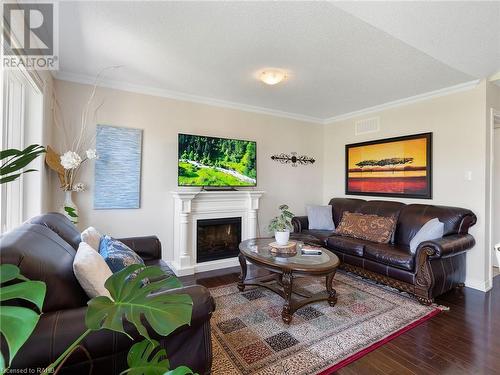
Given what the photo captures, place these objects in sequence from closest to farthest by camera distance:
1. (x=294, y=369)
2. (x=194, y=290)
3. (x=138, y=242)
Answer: (x=194, y=290) → (x=294, y=369) → (x=138, y=242)

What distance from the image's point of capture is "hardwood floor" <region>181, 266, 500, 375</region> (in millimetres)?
1754

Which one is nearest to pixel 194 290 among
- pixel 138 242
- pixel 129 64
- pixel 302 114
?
pixel 138 242

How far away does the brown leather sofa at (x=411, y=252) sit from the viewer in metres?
2.66

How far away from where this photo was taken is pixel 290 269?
7.42ft

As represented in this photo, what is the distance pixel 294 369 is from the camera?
1.72 m

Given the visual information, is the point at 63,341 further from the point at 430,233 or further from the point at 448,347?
the point at 430,233

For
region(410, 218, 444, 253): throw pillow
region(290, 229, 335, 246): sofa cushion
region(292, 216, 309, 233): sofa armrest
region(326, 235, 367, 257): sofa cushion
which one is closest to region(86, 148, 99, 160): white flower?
region(290, 229, 335, 246): sofa cushion

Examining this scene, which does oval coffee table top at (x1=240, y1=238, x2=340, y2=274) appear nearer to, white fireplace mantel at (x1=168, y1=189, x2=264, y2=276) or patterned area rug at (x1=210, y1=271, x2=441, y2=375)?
patterned area rug at (x1=210, y1=271, x2=441, y2=375)

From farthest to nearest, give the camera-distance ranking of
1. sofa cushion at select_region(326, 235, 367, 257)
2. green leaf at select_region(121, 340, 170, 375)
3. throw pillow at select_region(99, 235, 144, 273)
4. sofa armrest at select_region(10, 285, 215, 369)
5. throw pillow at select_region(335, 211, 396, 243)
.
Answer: throw pillow at select_region(335, 211, 396, 243)
sofa cushion at select_region(326, 235, 367, 257)
throw pillow at select_region(99, 235, 144, 273)
sofa armrest at select_region(10, 285, 215, 369)
green leaf at select_region(121, 340, 170, 375)

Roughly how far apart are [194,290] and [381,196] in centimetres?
367

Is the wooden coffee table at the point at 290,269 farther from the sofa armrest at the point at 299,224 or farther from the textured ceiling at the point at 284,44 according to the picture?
the textured ceiling at the point at 284,44

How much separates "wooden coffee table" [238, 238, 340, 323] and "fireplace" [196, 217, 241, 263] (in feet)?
3.13

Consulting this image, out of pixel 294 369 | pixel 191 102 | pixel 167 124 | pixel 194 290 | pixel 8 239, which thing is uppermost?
pixel 191 102

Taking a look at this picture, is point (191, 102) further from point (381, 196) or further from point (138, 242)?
point (381, 196)
